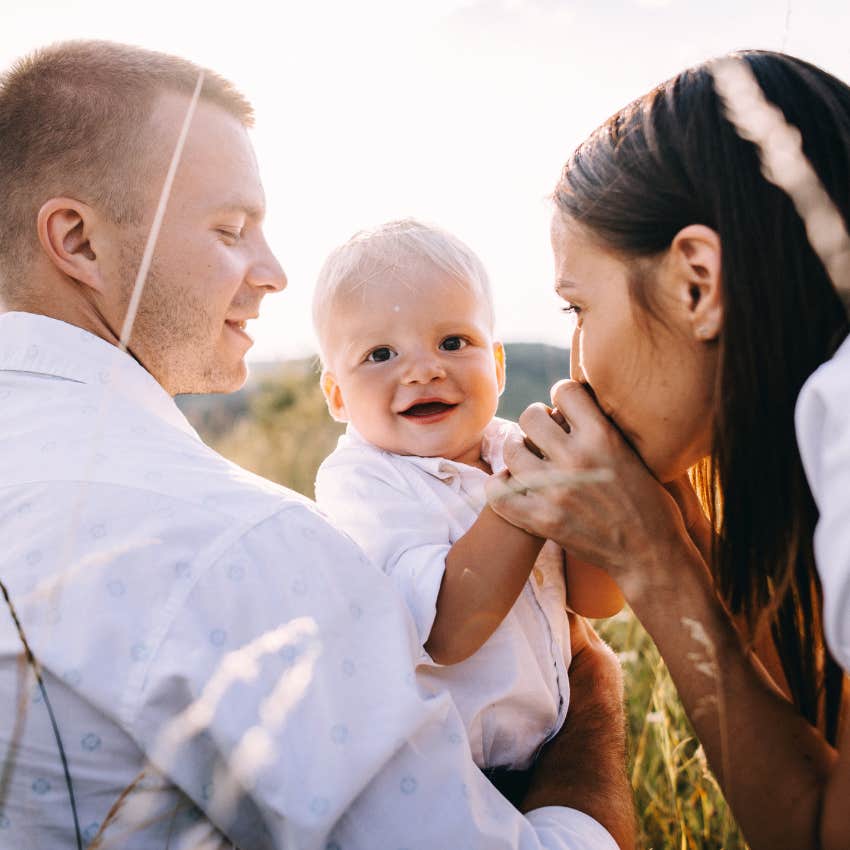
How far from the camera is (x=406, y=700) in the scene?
1.44 meters

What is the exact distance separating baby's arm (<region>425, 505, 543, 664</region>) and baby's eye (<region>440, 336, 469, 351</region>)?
2.06 feet

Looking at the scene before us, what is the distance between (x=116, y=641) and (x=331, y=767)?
1.34 ft

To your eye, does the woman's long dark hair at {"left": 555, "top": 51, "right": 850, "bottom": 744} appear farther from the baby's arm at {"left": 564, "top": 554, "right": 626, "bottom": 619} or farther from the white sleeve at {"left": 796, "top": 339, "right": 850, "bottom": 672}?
the baby's arm at {"left": 564, "top": 554, "right": 626, "bottom": 619}

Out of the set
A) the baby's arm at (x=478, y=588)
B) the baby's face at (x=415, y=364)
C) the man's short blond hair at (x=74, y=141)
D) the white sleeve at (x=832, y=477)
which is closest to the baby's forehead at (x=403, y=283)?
the baby's face at (x=415, y=364)

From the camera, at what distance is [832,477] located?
1.29 meters

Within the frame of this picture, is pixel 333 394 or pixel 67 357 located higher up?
pixel 67 357

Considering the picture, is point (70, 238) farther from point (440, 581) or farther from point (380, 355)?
point (440, 581)

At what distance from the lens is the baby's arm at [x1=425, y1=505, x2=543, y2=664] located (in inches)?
79.5

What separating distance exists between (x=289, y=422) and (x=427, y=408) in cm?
573

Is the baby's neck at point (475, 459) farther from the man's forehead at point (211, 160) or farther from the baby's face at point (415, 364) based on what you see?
the man's forehead at point (211, 160)

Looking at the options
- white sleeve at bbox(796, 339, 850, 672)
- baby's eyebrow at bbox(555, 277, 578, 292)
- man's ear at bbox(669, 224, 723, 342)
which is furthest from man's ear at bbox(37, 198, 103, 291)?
white sleeve at bbox(796, 339, 850, 672)

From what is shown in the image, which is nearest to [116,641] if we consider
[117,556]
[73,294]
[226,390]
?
[117,556]

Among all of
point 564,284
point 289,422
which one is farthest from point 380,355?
point 289,422

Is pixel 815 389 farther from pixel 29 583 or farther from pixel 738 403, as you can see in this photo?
pixel 29 583
